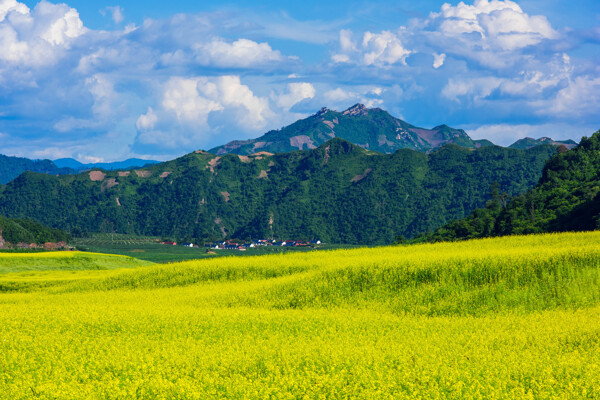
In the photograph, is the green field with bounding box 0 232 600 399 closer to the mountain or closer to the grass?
the grass

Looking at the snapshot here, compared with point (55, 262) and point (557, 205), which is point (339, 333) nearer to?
point (55, 262)

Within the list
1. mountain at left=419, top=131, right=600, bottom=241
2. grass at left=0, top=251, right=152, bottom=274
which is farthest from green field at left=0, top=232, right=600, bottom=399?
mountain at left=419, top=131, right=600, bottom=241

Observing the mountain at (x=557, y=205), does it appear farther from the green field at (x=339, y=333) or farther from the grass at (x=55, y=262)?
the grass at (x=55, y=262)

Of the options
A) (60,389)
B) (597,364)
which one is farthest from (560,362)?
(60,389)

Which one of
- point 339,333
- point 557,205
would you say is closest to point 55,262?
point 339,333

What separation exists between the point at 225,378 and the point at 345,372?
3666mm

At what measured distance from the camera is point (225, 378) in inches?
640

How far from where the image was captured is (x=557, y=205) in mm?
116188

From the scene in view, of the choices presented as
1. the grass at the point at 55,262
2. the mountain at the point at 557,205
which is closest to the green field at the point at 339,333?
the grass at the point at 55,262

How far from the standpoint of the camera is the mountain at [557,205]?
95.4 meters

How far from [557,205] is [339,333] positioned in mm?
108513

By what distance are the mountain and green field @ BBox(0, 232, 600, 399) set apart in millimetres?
56059

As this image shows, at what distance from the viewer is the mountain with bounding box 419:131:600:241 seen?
9538cm

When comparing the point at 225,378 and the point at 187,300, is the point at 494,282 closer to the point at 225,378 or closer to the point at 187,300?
the point at 187,300
